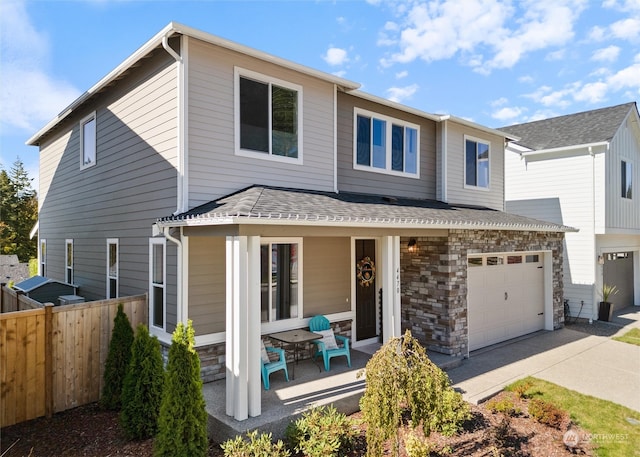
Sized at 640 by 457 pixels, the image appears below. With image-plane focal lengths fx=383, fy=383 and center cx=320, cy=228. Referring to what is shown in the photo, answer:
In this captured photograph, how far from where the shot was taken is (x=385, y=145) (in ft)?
33.7

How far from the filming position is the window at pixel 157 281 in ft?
23.5

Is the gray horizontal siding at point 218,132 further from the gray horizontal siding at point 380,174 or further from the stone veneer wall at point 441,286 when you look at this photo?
the stone veneer wall at point 441,286

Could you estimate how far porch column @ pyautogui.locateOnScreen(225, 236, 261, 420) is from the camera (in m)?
5.29

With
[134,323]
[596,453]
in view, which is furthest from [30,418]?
[596,453]

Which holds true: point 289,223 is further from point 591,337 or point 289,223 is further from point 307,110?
point 591,337

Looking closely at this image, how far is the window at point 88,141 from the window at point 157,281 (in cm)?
414

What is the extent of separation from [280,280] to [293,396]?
2395 mm

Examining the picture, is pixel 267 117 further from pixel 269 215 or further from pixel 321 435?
pixel 321 435

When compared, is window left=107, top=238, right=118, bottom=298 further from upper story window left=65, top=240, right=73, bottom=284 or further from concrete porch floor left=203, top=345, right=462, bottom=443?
concrete porch floor left=203, top=345, right=462, bottom=443

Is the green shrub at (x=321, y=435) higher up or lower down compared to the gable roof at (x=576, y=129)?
lower down

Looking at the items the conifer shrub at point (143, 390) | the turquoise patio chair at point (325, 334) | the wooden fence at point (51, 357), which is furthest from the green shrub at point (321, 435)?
the wooden fence at point (51, 357)

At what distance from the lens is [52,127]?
39.1ft

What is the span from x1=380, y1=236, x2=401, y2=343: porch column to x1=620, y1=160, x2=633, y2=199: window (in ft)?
41.0

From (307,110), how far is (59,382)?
22.3 feet
